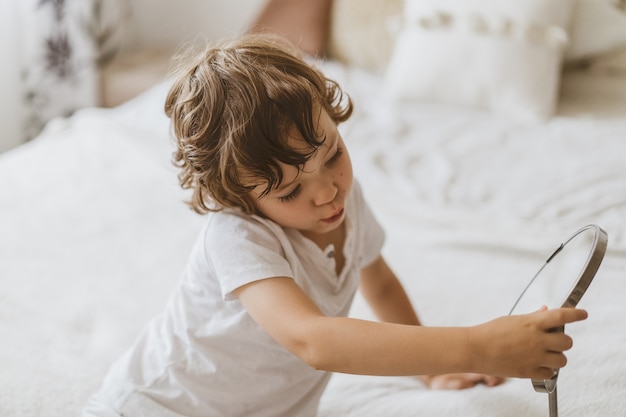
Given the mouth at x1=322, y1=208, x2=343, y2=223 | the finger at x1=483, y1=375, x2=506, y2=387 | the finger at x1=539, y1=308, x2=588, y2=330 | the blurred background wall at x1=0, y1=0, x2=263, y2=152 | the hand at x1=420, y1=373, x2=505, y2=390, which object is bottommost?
the blurred background wall at x1=0, y1=0, x2=263, y2=152

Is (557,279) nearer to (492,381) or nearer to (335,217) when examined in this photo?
(492,381)

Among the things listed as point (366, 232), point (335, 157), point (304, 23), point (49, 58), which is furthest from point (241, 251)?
point (49, 58)

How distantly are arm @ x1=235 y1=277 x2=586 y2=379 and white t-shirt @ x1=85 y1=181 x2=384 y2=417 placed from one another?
99 millimetres

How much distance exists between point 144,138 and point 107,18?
1.04m

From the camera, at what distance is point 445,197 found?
1516 millimetres

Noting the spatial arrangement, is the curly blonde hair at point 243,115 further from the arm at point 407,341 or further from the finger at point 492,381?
the finger at point 492,381

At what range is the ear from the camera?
7.43ft

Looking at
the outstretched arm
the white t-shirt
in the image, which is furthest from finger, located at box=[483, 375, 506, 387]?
the white t-shirt

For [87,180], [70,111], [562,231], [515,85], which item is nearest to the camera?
[562,231]

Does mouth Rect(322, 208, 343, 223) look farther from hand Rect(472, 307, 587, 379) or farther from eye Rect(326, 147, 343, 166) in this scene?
hand Rect(472, 307, 587, 379)

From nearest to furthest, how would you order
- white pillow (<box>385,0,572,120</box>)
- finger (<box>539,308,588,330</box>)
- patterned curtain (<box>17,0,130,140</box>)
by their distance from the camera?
1. finger (<box>539,308,588,330</box>)
2. white pillow (<box>385,0,572,120</box>)
3. patterned curtain (<box>17,0,130,140</box>)

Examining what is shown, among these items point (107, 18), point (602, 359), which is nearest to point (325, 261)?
point (602, 359)

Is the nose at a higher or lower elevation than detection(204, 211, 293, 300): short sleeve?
higher

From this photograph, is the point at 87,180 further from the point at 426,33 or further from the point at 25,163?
the point at 426,33
